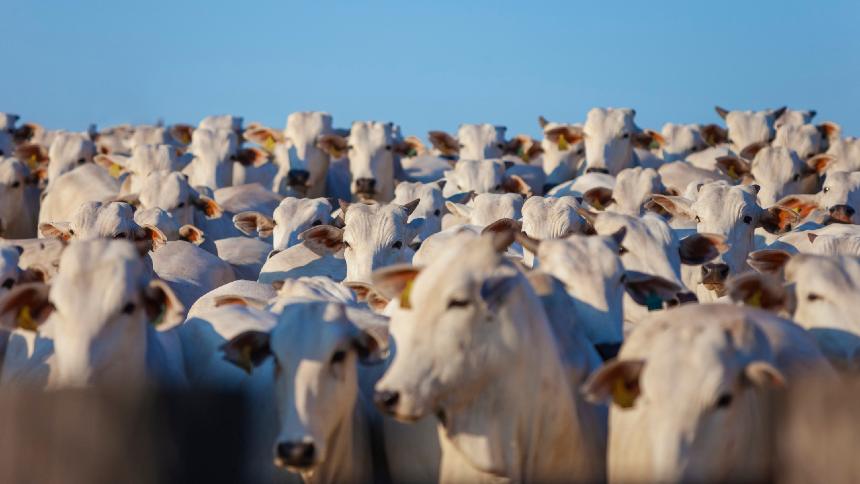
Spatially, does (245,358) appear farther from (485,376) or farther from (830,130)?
(830,130)

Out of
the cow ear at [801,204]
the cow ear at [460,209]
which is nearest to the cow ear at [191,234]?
the cow ear at [460,209]

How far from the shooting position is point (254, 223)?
49.6ft

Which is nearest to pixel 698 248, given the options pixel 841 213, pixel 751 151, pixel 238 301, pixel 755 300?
pixel 755 300

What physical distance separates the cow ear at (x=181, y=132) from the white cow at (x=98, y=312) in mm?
15808

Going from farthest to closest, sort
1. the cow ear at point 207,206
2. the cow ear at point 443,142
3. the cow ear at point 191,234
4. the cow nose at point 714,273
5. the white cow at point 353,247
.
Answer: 1. the cow ear at point 443,142
2. the cow ear at point 207,206
3. the cow ear at point 191,234
4. the white cow at point 353,247
5. the cow nose at point 714,273

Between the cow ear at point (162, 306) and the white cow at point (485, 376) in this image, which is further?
the cow ear at point (162, 306)

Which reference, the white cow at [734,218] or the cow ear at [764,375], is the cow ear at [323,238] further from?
the cow ear at [764,375]

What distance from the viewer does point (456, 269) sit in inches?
261

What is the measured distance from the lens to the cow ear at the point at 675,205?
1262 cm

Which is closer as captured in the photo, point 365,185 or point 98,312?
point 98,312

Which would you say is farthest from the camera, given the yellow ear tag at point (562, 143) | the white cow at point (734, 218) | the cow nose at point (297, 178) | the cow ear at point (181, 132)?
the cow ear at point (181, 132)

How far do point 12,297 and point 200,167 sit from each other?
11.6 metres

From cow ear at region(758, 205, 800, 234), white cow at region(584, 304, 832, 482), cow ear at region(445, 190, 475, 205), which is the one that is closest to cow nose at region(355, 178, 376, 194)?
cow ear at region(445, 190, 475, 205)

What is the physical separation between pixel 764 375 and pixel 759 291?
1.79 metres
